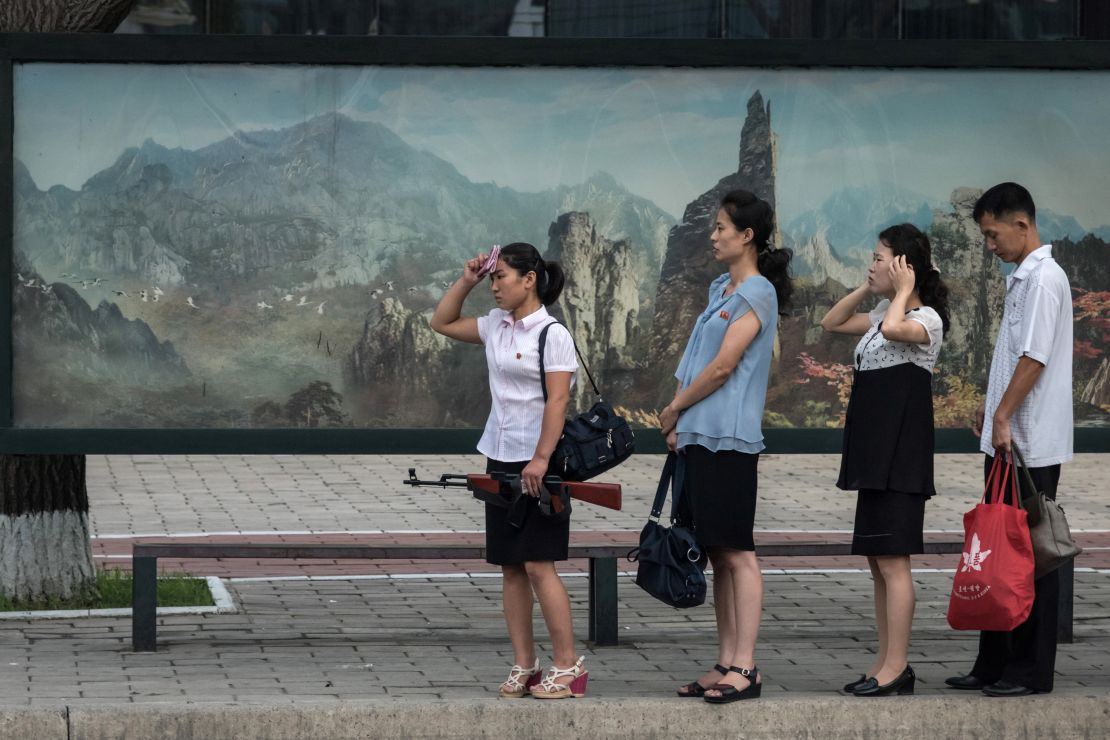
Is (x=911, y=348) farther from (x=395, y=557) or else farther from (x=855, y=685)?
(x=395, y=557)

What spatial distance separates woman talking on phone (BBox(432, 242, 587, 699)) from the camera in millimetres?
6465

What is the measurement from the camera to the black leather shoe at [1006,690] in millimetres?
6625

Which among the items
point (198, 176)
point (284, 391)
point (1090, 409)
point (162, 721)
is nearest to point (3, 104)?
point (198, 176)

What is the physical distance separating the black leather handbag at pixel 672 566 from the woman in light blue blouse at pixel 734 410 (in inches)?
2.7

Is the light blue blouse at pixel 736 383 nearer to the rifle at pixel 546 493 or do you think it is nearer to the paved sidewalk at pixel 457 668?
the rifle at pixel 546 493

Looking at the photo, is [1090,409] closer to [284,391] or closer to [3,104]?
[284,391]

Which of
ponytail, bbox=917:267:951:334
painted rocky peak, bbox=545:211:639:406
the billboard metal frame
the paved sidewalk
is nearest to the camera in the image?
the paved sidewalk

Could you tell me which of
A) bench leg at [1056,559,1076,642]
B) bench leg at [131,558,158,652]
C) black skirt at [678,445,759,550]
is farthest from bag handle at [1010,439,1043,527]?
bench leg at [131,558,158,652]

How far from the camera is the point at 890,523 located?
660 cm

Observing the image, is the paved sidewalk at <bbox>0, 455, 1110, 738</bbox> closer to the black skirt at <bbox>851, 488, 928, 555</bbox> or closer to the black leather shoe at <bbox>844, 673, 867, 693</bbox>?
the black leather shoe at <bbox>844, 673, 867, 693</bbox>

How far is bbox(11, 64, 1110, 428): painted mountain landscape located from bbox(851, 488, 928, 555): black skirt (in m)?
1.55

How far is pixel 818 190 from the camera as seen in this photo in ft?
26.9

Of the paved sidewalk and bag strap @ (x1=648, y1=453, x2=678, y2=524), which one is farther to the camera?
bag strap @ (x1=648, y1=453, x2=678, y2=524)

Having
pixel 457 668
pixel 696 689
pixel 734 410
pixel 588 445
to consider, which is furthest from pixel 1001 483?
pixel 457 668
